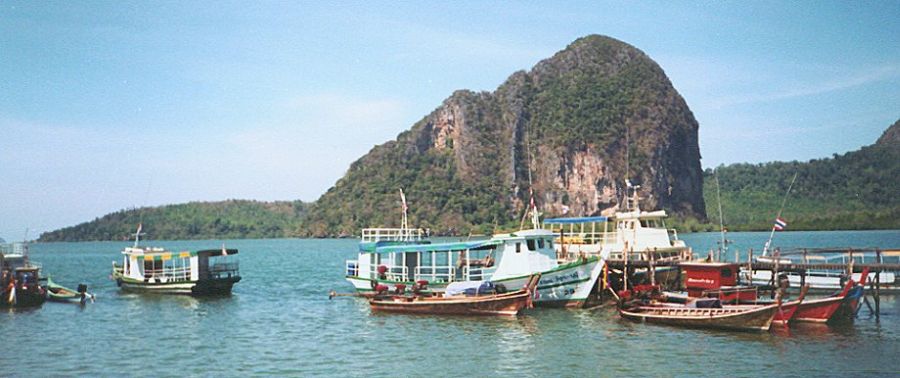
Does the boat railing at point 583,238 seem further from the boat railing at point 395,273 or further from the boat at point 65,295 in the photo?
the boat at point 65,295

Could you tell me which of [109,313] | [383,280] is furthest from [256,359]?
[109,313]

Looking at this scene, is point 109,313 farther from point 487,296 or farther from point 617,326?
point 617,326

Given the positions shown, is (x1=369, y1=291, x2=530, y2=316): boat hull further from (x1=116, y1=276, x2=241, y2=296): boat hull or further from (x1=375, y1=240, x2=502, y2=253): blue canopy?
(x1=116, y1=276, x2=241, y2=296): boat hull

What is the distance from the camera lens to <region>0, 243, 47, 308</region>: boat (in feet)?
148

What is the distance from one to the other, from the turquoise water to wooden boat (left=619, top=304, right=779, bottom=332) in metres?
0.57

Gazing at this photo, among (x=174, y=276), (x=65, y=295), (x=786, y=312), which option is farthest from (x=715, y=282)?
(x=65, y=295)

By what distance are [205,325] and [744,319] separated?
27.1 m

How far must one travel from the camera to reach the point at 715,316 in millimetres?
34156

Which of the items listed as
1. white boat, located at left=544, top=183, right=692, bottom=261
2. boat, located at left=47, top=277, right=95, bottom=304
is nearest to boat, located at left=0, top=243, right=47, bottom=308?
boat, located at left=47, top=277, right=95, bottom=304

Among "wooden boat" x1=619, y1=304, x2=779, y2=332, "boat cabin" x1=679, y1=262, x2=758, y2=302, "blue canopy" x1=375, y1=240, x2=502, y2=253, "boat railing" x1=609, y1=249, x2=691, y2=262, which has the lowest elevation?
"wooden boat" x1=619, y1=304, x2=779, y2=332

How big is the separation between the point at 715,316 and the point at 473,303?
12.0 meters

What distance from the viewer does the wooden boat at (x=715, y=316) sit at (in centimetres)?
3347

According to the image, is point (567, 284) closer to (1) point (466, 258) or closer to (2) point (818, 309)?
(1) point (466, 258)

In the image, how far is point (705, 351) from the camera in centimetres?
3053
